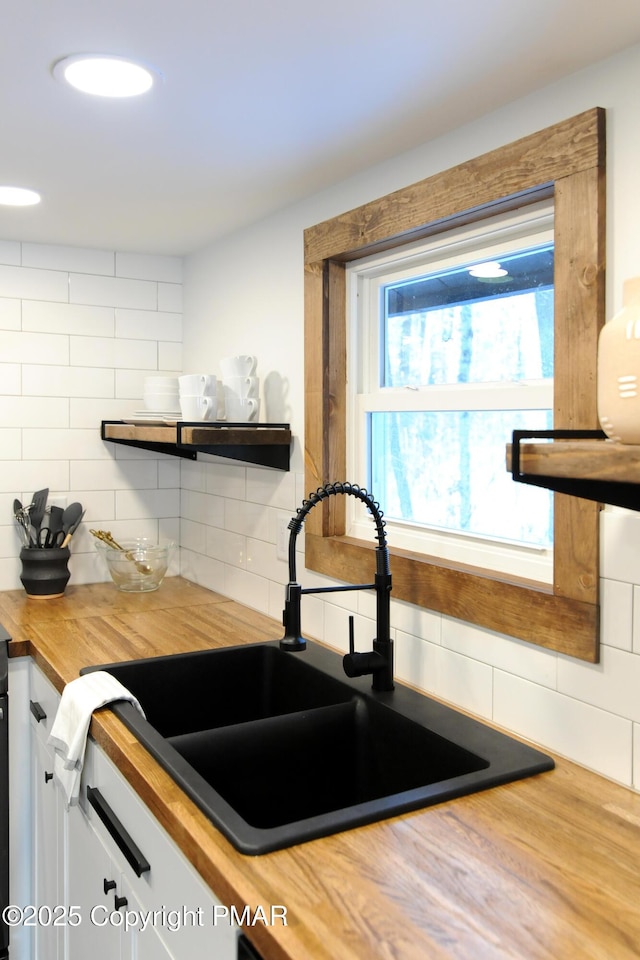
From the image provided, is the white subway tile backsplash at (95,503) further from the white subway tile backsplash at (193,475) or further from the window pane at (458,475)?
the window pane at (458,475)

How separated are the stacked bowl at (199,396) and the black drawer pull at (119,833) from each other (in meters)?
1.03

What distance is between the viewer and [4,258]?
2.67 m

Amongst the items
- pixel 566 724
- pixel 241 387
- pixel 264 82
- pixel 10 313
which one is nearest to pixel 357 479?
pixel 241 387

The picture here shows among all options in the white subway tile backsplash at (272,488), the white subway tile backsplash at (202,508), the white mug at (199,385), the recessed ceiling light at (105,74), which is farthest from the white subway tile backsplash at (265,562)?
the recessed ceiling light at (105,74)

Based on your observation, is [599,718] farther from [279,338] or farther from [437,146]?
[279,338]

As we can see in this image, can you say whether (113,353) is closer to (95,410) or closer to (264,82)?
(95,410)

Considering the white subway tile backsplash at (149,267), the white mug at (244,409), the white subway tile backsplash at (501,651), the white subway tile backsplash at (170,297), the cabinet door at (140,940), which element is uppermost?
the white subway tile backsplash at (149,267)

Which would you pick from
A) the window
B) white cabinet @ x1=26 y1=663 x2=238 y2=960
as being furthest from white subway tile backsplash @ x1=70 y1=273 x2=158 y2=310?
white cabinet @ x1=26 y1=663 x2=238 y2=960

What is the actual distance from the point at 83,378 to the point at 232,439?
99cm

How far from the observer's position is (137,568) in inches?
107

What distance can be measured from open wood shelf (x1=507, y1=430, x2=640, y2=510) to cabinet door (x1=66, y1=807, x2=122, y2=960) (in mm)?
1088

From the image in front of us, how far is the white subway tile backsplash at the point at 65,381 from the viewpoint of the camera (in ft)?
8.97

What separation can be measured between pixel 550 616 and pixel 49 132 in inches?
55.2

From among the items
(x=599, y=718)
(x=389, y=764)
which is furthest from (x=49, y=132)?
(x=599, y=718)
